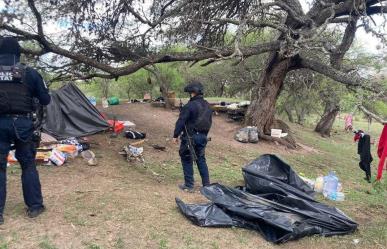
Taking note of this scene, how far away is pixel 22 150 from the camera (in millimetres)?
5031

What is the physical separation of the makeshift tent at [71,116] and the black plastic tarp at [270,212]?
4.88 meters

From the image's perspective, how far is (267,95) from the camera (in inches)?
545

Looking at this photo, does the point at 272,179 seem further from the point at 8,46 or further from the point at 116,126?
the point at 116,126

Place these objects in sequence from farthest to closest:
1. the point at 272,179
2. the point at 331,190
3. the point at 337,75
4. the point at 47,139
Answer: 1. the point at 337,75
2. the point at 47,139
3. the point at 331,190
4. the point at 272,179

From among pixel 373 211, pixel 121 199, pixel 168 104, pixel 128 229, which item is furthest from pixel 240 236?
pixel 168 104

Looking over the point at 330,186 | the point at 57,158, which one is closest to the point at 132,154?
the point at 57,158

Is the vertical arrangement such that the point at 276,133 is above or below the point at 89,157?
below

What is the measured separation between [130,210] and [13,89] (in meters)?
2.07

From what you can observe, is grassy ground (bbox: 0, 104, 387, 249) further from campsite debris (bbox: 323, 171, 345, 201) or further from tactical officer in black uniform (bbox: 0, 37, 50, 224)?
tactical officer in black uniform (bbox: 0, 37, 50, 224)

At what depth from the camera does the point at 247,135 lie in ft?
43.3

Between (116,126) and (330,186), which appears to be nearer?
(330,186)

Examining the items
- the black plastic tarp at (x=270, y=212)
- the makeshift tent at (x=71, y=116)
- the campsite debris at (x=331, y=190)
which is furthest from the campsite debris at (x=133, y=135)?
the black plastic tarp at (x=270, y=212)

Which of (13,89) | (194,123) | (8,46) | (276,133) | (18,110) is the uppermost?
(8,46)

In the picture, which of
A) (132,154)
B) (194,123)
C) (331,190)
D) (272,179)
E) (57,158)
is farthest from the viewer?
(132,154)
